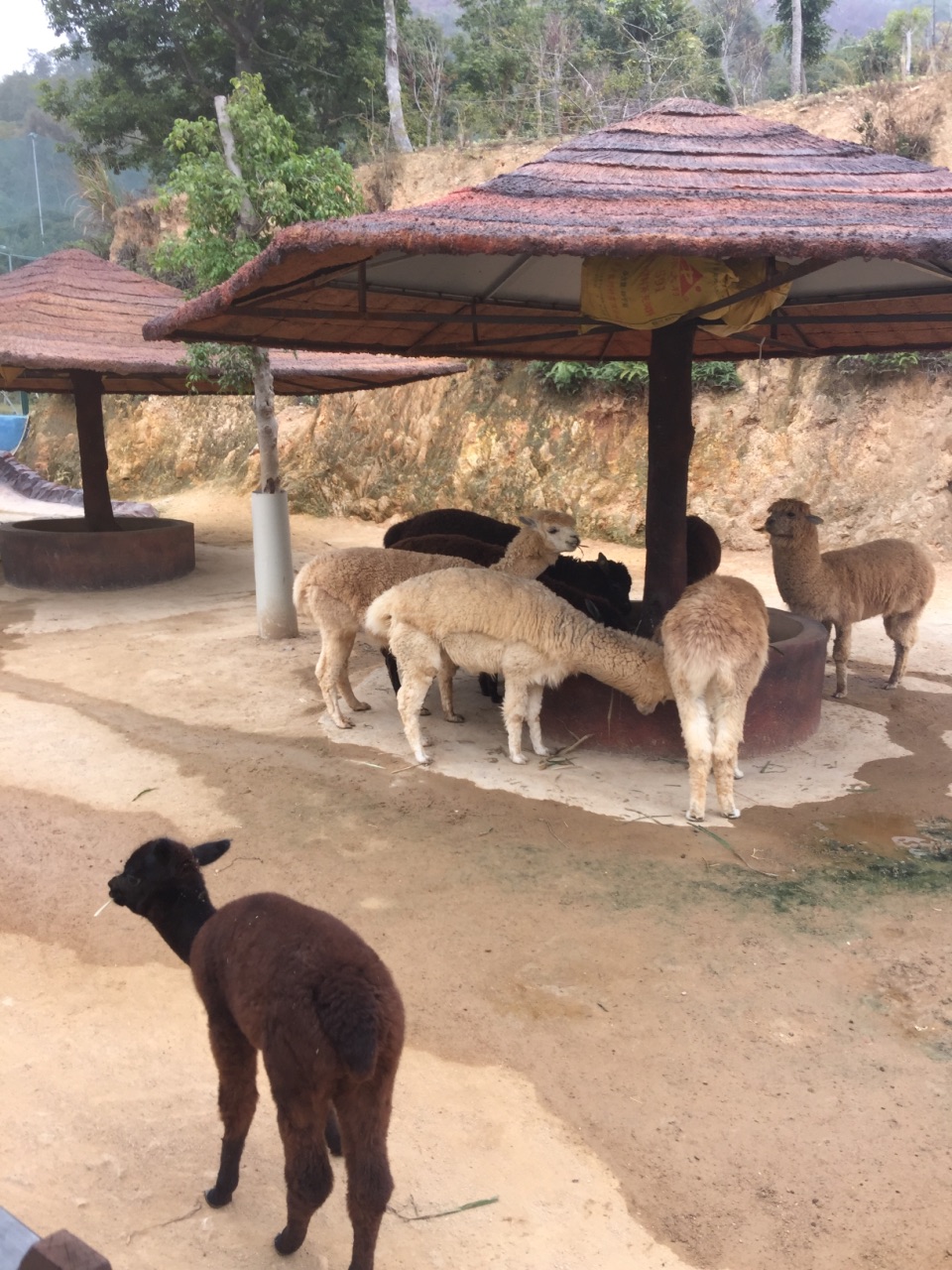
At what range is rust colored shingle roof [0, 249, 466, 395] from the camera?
1026 centimetres

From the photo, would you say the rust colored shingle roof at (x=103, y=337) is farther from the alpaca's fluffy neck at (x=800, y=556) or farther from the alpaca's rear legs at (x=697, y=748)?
the alpaca's rear legs at (x=697, y=748)

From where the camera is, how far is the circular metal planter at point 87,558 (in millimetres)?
11602

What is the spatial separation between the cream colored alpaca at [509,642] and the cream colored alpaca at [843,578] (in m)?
1.91

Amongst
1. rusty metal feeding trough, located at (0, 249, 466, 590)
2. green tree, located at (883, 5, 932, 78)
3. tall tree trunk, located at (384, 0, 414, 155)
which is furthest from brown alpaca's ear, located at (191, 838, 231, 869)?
green tree, located at (883, 5, 932, 78)

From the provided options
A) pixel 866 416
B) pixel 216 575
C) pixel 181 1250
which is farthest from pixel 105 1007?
pixel 866 416

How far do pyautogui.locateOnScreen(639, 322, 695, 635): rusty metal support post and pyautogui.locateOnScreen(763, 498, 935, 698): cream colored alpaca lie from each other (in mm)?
804

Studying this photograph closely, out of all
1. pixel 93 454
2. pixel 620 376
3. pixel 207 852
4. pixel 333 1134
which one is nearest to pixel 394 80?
pixel 620 376

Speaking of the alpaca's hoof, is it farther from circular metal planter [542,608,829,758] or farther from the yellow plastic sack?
the yellow plastic sack

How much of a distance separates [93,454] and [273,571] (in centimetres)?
493

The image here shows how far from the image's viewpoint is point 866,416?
43.5ft

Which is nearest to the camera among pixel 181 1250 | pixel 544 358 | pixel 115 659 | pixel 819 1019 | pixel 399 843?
pixel 181 1250

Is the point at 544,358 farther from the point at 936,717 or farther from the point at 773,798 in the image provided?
the point at 773,798

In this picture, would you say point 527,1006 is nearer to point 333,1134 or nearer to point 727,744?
point 333,1134

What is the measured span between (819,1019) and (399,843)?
2.12 m
